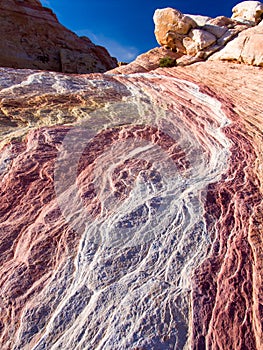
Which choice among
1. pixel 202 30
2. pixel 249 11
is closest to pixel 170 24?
pixel 202 30

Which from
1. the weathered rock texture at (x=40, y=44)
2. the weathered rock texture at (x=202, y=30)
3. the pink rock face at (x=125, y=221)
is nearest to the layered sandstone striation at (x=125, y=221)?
the pink rock face at (x=125, y=221)

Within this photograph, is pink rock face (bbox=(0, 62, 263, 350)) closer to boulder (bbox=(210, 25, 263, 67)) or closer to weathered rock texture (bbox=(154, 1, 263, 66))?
boulder (bbox=(210, 25, 263, 67))

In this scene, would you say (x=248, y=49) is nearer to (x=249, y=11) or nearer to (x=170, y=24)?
(x=170, y=24)

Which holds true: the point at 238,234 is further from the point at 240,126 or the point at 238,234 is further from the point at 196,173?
the point at 240,126

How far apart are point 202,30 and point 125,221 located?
1692 cm

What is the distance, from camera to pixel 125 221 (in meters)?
5.29

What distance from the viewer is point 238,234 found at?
537 cm

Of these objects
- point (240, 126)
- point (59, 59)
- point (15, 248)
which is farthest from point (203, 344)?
point (59, 59)

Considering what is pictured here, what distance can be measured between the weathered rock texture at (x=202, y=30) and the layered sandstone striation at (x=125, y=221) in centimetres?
939

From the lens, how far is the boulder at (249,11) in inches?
785

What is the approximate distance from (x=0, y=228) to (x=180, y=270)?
2.80 m

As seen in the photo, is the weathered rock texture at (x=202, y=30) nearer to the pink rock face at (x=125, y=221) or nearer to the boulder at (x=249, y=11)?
the boulder at (x=249, y=11)

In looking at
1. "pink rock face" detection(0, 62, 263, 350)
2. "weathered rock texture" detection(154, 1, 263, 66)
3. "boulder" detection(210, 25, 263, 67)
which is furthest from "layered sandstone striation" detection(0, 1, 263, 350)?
"weathered rock texture" detection(154, 1, 263, 66)

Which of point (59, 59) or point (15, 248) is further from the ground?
point (59, 59)
